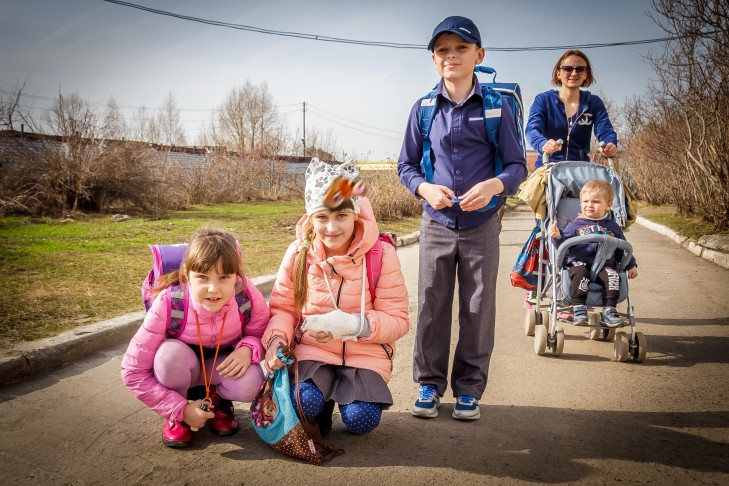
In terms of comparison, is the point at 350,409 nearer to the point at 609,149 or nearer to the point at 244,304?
the point at 244,304

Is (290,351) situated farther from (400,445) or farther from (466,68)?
(466,68)

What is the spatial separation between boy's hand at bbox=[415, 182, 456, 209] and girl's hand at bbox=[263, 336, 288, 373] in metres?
1.14

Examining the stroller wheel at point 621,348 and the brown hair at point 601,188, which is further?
the brown hair at point 601,188

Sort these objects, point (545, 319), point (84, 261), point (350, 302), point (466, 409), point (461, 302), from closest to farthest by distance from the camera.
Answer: point (350, 302), point (466, 409), point (461, 302), point (545, 319), point (84, 261)

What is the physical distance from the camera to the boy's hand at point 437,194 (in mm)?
3166

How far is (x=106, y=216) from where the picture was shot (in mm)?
14805

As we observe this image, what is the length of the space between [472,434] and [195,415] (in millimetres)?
1474

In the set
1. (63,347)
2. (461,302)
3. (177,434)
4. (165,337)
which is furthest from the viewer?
(63,347)

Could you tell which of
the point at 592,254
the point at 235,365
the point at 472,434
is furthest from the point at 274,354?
the point at 592,254

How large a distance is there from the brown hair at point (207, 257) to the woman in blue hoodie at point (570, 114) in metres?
3.14

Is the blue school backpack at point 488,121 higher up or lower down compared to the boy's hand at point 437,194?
higher up

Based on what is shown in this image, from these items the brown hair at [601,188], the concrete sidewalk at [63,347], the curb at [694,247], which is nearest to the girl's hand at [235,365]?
the concrete sidewalk at [63,347]

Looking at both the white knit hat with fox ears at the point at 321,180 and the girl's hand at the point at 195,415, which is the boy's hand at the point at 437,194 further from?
the girl's hand at the point at 195,415

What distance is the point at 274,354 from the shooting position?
9.64 ft
